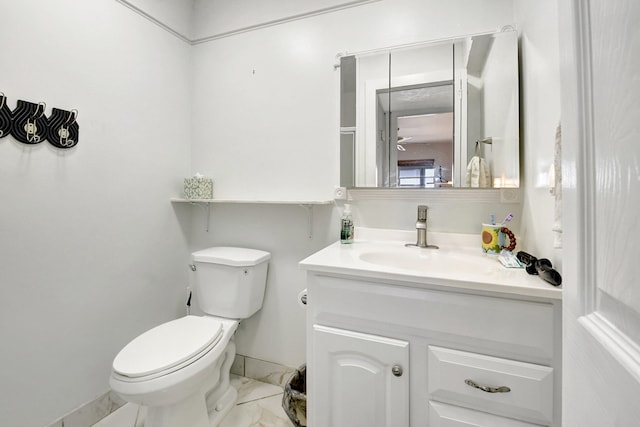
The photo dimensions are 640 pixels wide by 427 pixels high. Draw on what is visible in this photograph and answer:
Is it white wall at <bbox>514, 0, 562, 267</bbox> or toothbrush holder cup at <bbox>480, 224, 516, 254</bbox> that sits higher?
white wall at <bbox>514, 0, 562, 267</bbox>

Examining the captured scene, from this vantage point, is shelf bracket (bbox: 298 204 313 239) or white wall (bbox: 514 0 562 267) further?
shelf bracket (bbox: 298 204 313 239)

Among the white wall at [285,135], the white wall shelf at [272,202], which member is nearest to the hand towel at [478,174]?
the white wall at [285,135]

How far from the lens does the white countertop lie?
0.81 m

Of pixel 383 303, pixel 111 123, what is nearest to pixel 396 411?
pixel 383 303

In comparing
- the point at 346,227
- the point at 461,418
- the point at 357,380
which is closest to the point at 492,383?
the point at 461,418

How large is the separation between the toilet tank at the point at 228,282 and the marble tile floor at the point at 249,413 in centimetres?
47

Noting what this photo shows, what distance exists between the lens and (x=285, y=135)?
5.36ft

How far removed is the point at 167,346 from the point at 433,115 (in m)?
1.56

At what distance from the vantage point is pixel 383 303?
941 mm

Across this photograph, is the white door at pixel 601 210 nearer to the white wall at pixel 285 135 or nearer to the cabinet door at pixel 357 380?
the cabinet door at pixel 357 380

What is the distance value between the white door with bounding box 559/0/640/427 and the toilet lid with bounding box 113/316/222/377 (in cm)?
118

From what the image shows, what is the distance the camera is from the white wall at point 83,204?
1.10 m

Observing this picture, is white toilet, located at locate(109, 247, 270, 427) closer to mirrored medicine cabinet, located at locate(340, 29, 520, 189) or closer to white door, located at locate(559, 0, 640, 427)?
mirrored medicine cabinet, located at locate(340, 29, 520, 189)

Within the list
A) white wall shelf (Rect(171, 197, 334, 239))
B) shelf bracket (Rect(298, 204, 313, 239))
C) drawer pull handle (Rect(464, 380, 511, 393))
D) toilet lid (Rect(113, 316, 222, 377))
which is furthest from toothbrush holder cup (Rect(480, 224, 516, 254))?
toilet lid (Rect(113, 316, 222, 377))
